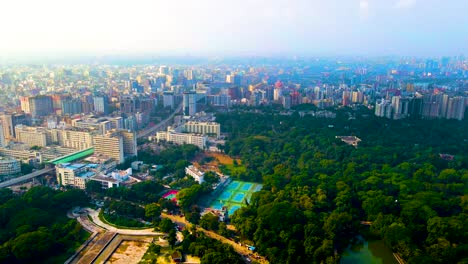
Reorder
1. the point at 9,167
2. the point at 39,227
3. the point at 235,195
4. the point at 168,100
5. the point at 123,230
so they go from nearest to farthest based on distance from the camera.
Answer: the point at 39,227, the point at 123,230, the point at 235,195, the point at 9,167, the point at 168,100

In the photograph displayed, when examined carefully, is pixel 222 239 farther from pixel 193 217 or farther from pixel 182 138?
pixel 182 138

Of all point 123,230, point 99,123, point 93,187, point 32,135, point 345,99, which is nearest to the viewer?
point 123,230

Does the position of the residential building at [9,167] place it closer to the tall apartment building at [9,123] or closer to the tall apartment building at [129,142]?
the tall apartment building at [129,142]

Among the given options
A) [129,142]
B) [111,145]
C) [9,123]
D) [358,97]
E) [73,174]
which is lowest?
[73,174]

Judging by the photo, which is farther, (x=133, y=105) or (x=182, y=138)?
(x=133, y=105)

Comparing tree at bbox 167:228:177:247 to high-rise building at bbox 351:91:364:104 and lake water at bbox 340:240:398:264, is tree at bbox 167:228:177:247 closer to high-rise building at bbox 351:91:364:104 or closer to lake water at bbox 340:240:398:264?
lake water at bbox 340:240:398:264

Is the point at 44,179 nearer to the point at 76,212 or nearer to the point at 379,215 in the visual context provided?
the point at 76,212

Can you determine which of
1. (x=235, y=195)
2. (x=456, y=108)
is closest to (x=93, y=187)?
(x=235, y=195)
